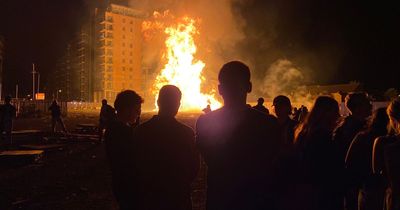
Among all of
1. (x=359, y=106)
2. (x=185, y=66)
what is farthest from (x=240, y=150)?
(x=185, y=66)

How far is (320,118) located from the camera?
3100 millimetres

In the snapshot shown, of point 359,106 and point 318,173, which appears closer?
point 318,173

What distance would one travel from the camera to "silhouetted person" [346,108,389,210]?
3.45m

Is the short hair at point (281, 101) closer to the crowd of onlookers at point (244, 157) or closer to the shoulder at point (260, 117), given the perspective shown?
the crowd of onlookers at point (244, 157)

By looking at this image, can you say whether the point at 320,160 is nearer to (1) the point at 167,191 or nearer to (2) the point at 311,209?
(2) the point at 311,209

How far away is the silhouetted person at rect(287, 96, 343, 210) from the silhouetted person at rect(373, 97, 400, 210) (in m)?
0.51

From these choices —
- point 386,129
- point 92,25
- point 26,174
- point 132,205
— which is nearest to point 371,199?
point 386,129

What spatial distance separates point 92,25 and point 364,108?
97.2 m

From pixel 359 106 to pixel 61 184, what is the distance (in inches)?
256

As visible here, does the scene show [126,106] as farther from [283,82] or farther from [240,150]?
→ [283,82]

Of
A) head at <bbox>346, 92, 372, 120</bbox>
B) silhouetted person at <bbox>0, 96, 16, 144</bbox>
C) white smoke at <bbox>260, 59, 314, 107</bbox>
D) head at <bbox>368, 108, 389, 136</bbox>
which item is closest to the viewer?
head at <bbox>368, 108, 389, 136</bbox>

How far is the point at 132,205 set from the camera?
318 cm

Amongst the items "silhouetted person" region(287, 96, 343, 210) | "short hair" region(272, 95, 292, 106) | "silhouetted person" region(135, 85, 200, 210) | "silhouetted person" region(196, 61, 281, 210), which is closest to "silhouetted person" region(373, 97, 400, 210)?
"silhouetted person" region(287, 96, 343, 210)

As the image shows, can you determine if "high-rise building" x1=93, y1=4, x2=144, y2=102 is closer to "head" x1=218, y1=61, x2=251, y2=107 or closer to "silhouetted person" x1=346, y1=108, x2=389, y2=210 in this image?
"silhouetted person" x1=346, y1=108, x2=389, y2=210
